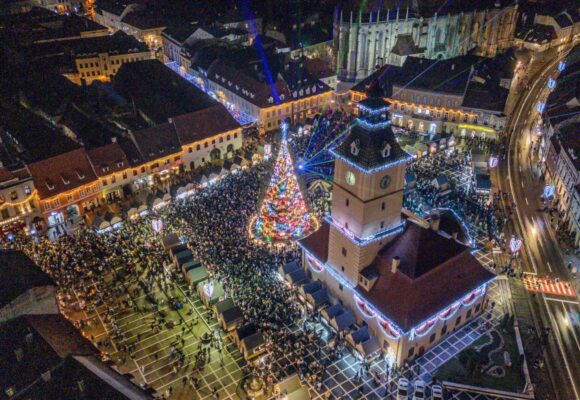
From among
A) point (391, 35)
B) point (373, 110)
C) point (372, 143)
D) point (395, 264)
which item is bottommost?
point (395, 264)

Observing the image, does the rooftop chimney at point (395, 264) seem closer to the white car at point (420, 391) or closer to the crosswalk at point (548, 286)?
the white car at point (420, 391)

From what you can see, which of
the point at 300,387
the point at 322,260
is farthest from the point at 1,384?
the point at 322,260

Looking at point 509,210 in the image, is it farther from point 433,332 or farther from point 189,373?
point 189,373

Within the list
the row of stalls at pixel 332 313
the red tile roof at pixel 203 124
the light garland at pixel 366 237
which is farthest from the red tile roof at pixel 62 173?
the light garland at pixel 366 237

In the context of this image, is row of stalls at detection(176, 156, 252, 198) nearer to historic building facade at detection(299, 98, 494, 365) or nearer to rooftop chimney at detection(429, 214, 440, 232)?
historic building facade at detection(299, 98, 494, 365)

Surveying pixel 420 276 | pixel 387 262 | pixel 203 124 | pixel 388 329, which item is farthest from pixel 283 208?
pixel 203 124

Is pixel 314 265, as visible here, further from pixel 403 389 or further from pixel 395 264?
pixel 403 389
